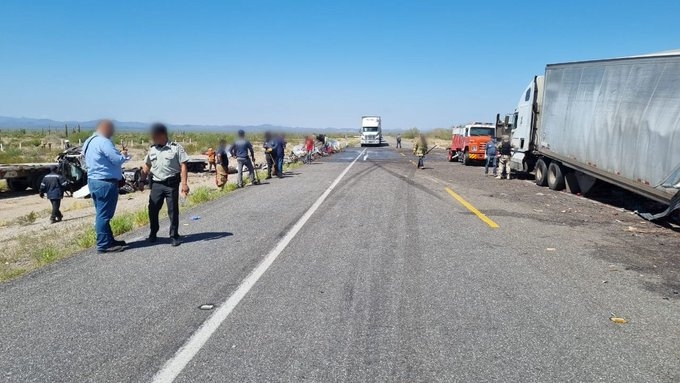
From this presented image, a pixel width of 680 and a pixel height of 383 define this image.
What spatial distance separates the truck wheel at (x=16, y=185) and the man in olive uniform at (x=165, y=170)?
18961 millimetres

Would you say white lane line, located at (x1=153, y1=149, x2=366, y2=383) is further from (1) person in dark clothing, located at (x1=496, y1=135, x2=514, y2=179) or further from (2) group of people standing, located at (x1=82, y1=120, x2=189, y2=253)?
(1) person in dark clothing, located at (x1=496, y1=135, x2=514, y2=179)

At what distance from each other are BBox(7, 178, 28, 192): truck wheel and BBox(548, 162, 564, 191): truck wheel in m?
22.2

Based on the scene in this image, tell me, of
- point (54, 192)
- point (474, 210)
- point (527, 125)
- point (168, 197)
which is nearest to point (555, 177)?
point (527, 125)

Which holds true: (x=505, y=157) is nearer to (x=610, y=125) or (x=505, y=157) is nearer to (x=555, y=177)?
(x=555, y=177)

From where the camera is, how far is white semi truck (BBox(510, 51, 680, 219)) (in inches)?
392

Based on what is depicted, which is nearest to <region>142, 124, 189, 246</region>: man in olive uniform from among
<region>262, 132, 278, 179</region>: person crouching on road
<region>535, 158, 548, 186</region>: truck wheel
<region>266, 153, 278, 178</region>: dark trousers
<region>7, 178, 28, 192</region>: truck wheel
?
<region>262, 132, 278, 179</region>: person crouching on road

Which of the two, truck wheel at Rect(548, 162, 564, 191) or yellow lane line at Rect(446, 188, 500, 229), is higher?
truck wheel at Rect(548, 162, 564, 191)

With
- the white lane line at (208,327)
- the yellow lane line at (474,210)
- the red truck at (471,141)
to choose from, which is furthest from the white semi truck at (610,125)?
the red truck at (471,141)

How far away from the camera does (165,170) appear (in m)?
7.77

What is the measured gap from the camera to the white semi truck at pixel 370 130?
59.7 metres

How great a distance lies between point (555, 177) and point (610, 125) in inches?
174

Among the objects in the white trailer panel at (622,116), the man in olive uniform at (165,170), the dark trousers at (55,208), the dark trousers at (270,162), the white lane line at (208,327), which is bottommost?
the dark trousers at (55,208)

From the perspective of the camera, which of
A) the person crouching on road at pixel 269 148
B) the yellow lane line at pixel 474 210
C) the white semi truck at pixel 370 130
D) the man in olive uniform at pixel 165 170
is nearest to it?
the man in olive uniform at pixel 165 170

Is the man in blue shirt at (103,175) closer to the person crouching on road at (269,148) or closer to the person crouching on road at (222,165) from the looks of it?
the person crouching on road at (222,165)
